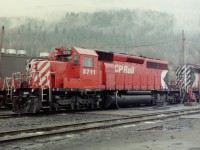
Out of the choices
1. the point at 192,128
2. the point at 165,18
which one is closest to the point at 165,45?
the point at 165,18

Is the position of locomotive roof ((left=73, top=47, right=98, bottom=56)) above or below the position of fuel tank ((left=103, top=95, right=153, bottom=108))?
above

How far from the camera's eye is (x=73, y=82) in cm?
2059

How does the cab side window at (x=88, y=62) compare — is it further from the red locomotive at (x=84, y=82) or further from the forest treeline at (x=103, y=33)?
the forest treeline at (x=103, y=33)

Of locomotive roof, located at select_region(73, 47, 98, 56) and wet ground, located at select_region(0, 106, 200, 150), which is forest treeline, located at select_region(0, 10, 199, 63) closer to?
locomotive roof, located at select_region(73, 47, 98, 56)

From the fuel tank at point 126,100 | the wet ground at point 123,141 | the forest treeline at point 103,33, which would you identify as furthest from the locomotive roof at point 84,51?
the forest treeline at point 103,33

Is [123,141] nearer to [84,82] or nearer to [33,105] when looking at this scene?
[33,105]

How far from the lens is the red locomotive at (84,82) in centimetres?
1891

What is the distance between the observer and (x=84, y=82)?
21.3 metres

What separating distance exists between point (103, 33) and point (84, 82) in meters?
88.1

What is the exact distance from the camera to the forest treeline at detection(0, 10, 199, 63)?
82.0 m

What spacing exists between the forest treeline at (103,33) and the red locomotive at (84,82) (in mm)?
46843

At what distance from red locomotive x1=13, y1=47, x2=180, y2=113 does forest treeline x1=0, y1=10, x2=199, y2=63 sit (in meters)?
46.8

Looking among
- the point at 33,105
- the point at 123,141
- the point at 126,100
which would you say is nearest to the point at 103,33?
the point at 126,100

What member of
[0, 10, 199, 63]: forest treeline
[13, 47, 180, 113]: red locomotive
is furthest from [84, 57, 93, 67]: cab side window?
[0, 10, 199, 63]: forest treeline
